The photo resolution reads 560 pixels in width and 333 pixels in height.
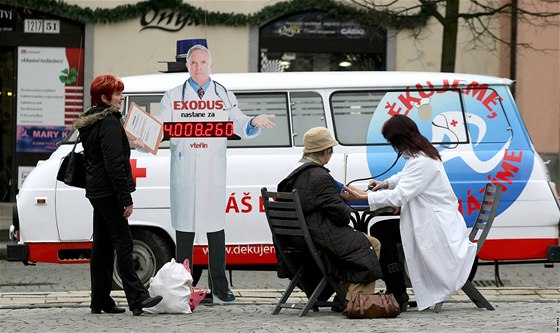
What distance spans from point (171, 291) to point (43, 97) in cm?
1264

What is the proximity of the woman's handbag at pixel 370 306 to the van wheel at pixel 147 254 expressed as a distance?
10.2ft

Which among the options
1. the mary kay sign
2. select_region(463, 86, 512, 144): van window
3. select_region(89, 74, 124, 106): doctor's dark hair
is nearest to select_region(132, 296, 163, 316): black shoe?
select_region(89, 74, 124, 106): doctor's dark hair

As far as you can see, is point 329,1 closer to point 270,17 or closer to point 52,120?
point 270,17

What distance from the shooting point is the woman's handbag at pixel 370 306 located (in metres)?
8.16

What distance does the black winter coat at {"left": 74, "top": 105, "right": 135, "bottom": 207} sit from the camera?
27.6 feet

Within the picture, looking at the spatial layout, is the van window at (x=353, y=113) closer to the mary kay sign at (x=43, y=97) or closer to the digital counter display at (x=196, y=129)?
the digital counter display at (x=196, y=129)

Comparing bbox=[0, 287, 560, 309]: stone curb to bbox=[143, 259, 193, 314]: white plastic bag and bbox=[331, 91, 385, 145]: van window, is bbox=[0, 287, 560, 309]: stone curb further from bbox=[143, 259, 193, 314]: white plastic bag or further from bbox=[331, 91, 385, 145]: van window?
bbox=[331, 91, 385, 145]: van window

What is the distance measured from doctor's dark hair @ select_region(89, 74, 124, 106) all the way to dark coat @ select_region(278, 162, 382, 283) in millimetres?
1522

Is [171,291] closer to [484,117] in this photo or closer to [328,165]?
[328,165]

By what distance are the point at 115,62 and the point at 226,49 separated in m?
1.94

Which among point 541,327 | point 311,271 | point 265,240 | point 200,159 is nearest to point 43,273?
A: point 265,240

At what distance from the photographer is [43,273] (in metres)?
13.1

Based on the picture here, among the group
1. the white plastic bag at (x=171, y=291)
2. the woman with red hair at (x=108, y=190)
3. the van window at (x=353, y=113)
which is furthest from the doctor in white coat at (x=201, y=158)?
the van window at (x=353, y=113)

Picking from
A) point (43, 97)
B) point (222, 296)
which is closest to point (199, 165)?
point (222, 296)
